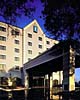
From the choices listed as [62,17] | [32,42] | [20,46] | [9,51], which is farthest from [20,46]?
[62,17]

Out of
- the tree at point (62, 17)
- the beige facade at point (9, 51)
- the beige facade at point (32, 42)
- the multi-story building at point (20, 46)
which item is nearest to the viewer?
the tree at point (62, 17)

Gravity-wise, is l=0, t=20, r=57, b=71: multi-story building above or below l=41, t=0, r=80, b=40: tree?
above

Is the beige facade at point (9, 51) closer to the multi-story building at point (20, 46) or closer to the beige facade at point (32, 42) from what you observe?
the multi-story building at point (20, 46)

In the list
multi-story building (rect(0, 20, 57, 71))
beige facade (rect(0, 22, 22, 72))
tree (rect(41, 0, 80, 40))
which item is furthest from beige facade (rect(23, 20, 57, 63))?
tree (rect(41, 0, 80, 40))

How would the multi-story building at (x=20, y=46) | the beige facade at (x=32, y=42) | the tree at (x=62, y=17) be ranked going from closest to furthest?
the tree at (x=62, y=17)
the multi-story building at (x=20, y=46)
the beige facade at (x=32, y=42)

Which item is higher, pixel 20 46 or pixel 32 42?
pixel 32 42

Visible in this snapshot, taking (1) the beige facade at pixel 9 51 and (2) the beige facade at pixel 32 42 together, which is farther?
(2) the beige facade at pixel 32 42

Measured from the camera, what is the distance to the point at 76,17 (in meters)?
13.5

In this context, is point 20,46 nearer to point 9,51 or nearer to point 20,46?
point 20,46

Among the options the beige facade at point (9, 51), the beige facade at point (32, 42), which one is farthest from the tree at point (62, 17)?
the beige facade at point (32, 42)

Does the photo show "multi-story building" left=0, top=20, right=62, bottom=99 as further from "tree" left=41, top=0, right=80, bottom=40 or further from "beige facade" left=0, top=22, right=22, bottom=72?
"tree" left=41, top=0, right=80, bottom=40

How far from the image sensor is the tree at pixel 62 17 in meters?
12.8

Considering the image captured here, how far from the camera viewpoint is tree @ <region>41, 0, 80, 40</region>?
42.0 feet

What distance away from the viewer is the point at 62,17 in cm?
1368
